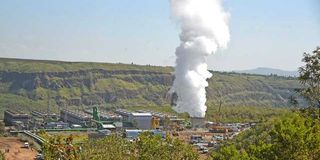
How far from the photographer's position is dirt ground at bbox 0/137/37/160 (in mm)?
49944

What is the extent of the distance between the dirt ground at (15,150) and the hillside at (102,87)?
176 feet

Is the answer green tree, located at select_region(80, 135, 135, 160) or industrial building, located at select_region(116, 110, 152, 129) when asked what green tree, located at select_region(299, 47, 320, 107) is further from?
industrial building, located at select_region(116, 110, 152, 129)

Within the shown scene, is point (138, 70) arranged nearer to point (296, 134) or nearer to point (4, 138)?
point (4, 138)

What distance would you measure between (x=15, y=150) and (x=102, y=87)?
79.7 meters

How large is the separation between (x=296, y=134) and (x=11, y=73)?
410ft

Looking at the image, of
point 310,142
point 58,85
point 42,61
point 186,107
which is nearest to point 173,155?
point 310,142

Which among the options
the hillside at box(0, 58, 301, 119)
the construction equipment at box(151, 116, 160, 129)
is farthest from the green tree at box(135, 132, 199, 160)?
the hillside at box(0, 58, 301, 119)

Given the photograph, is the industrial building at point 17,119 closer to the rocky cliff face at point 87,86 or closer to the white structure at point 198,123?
the white structure at point 198,123

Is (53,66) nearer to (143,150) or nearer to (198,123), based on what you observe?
(198,123)

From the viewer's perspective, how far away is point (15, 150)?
177 ft

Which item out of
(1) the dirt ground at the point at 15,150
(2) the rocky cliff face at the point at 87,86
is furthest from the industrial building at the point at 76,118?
(2) the rocky cliff face at the point at 87,86

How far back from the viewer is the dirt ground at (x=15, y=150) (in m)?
49.9

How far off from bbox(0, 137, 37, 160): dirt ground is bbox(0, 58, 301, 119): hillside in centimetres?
5373

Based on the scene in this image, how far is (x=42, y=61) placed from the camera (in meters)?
154
